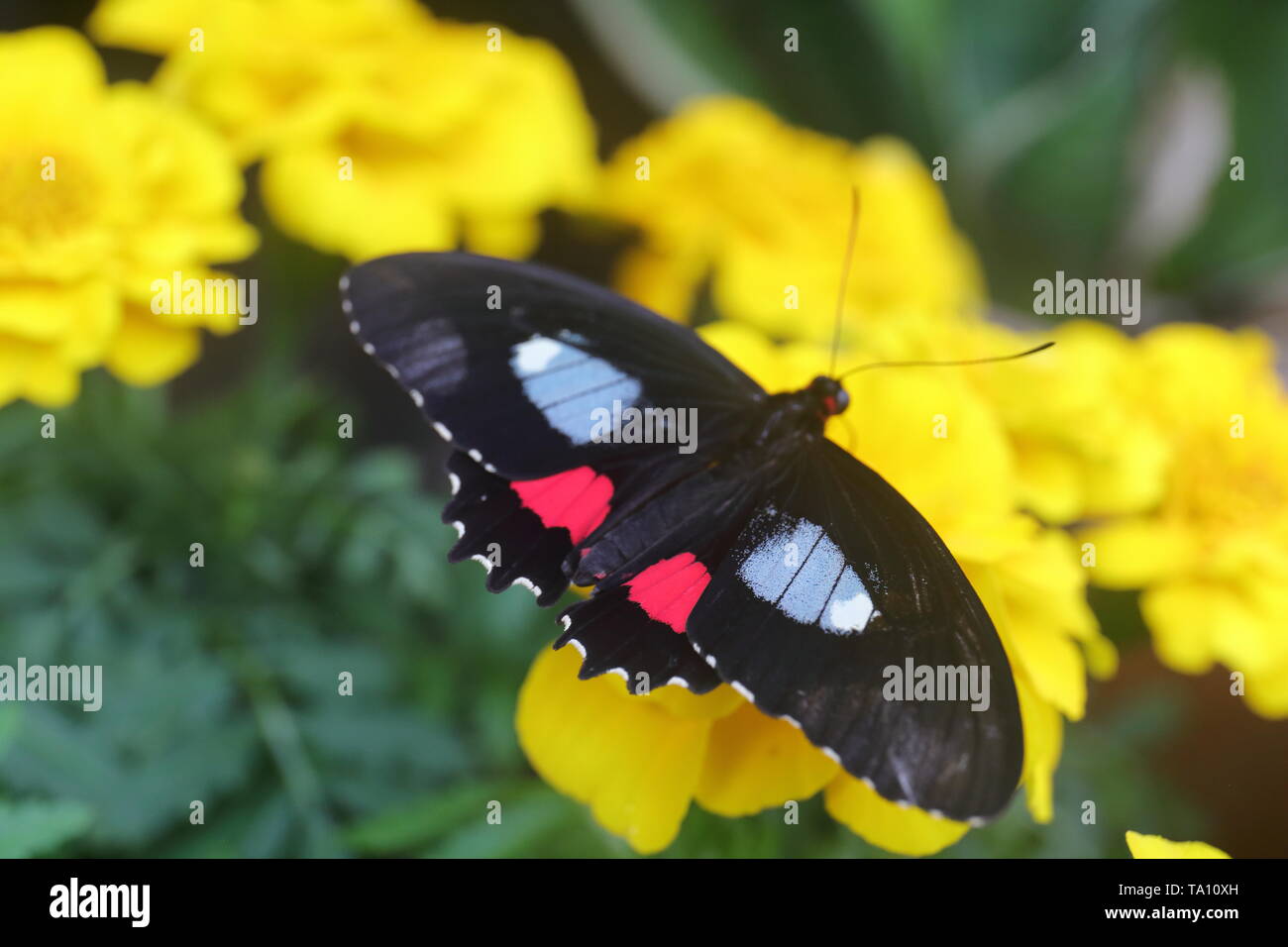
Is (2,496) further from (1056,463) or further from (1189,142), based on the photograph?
(1189,142)

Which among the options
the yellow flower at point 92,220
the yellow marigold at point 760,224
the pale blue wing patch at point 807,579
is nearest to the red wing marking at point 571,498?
the pale blue wing patch at point 807,579

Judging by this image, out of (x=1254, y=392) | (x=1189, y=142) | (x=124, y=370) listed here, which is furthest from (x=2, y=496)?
(x=1189, y=142)

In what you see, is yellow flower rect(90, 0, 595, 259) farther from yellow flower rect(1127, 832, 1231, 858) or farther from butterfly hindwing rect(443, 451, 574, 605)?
yellow flower rect(1127, 832, 1231, 858)

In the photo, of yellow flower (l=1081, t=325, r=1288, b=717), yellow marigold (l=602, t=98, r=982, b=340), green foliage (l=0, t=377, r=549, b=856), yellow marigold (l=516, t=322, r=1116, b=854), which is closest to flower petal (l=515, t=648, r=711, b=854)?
yellow marigold (l=516, t=322, r=1116, b=854)

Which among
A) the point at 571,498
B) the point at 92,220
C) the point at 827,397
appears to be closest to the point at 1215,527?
the point at 827,397

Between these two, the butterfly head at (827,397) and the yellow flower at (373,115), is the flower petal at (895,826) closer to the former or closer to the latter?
the butterfly head at (827,397)
